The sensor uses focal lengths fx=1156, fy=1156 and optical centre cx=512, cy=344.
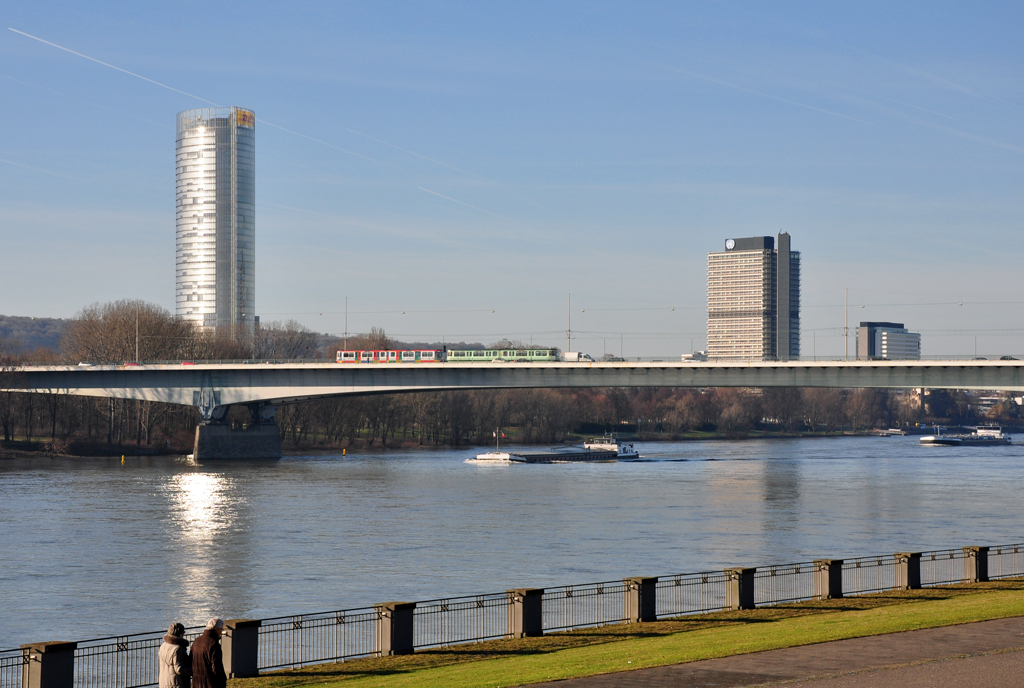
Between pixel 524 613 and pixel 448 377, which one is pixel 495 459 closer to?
pixel 448 377

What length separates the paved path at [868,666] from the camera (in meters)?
17.4

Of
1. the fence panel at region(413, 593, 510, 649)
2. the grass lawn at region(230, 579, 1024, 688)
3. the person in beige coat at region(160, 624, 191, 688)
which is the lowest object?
the fence panel at region(413, 593, 510, 649)

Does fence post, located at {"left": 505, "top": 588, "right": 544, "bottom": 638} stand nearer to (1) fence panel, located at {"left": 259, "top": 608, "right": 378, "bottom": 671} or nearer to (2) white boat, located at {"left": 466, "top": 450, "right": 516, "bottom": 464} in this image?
(1) fence panel, located at {"left": 259, "top": 608, "right": 378, "bottom": 671}

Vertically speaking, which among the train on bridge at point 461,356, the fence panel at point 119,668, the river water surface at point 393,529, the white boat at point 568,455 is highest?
the train on bridge at point 461,356

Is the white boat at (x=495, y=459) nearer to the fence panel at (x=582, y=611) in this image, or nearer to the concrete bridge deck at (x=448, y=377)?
the concrete bridge deck at (x=448, y=377)

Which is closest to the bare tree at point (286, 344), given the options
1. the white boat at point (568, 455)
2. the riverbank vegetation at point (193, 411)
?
the riverbank vegetation at point (193, 411)

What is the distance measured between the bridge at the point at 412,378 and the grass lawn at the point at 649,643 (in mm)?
60806

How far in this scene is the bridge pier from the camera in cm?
11225

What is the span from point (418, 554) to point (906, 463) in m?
88.7

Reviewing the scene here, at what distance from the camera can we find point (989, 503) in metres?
70.0

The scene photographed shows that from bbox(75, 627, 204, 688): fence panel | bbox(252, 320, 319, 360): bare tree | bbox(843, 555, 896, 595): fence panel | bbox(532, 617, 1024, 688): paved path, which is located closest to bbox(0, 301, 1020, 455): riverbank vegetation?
bbox(252, 320, 319, 360): bare tree

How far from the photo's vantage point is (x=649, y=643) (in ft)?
72.9

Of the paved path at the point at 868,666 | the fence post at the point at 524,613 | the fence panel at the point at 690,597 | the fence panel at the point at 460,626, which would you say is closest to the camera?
the paved path at the point at 868,666

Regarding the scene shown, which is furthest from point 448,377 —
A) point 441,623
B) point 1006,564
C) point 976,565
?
point 441,623
